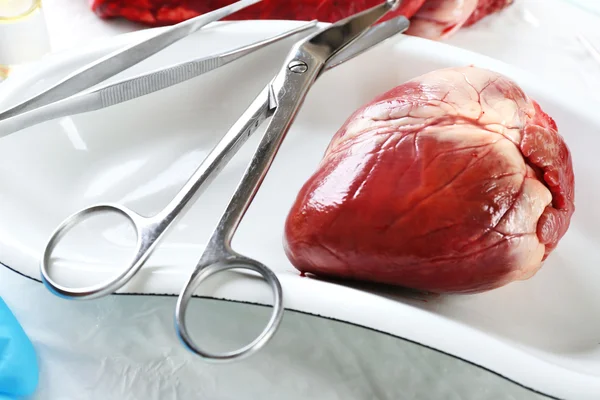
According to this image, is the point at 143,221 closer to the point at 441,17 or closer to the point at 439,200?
the point at 439,200

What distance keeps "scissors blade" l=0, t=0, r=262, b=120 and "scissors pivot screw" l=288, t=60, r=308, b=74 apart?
142mm

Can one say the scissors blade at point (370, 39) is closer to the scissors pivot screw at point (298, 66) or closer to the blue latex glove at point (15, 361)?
the scissors pivot screw at point (298, 66)

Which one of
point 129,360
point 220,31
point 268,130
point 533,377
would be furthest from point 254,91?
point 533,377

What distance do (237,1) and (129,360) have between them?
476mm

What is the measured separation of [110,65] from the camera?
68cm

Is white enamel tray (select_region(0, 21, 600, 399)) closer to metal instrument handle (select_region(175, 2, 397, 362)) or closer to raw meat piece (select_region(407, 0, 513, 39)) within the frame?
metal instrument handle (select_region(175, 2, 397, 362))

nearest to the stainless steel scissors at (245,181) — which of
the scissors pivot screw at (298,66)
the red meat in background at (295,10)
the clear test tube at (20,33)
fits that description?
the scissors pivot screw at (298,66)

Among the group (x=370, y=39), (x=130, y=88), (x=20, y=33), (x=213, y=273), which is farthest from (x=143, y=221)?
(x=20, y=33)

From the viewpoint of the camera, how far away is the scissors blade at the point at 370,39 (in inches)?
28.7

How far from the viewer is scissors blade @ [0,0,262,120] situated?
628 mm

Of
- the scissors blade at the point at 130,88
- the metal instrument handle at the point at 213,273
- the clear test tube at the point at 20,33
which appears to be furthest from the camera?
the clear test tube at the point at 20,33

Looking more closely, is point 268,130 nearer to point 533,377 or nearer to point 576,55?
point 533,377

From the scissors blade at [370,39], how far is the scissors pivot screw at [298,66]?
45 millimetres

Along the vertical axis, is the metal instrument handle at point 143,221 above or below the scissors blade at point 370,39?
below
